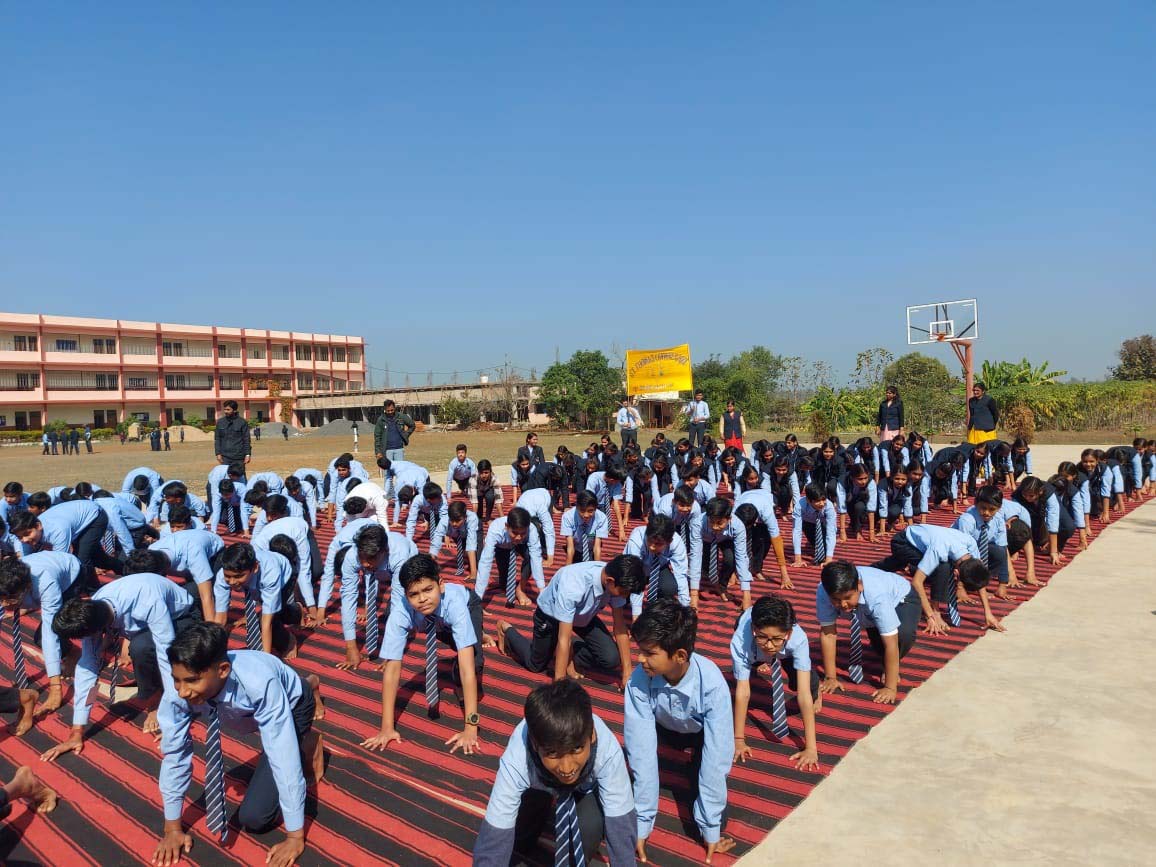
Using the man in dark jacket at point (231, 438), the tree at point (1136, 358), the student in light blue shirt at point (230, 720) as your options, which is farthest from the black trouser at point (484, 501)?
the tree at point (1136, 358)

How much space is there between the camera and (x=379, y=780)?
11.8 feet

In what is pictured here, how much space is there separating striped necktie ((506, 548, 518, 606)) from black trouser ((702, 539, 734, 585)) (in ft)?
5.61

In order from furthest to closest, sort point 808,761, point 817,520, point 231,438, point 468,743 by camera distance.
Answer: point 231,438 < point 817,520 < point 468,743 < point 808,761

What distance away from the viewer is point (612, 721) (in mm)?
4262

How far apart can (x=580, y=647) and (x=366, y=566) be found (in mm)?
1492

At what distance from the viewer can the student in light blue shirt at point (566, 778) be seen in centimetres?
226

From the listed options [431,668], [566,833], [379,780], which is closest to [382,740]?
[379,780]

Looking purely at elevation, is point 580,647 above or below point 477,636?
below

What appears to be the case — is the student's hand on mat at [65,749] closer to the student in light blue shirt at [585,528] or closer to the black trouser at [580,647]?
the black trouser at [580,647]

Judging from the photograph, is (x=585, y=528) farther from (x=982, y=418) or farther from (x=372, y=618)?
(x=982, y=418)

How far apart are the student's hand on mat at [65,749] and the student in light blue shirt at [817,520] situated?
238 inches

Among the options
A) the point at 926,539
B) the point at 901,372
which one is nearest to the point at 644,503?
the point at 926,539

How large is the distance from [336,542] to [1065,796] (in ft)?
15.4

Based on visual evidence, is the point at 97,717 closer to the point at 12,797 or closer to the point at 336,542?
the point at 12,797
